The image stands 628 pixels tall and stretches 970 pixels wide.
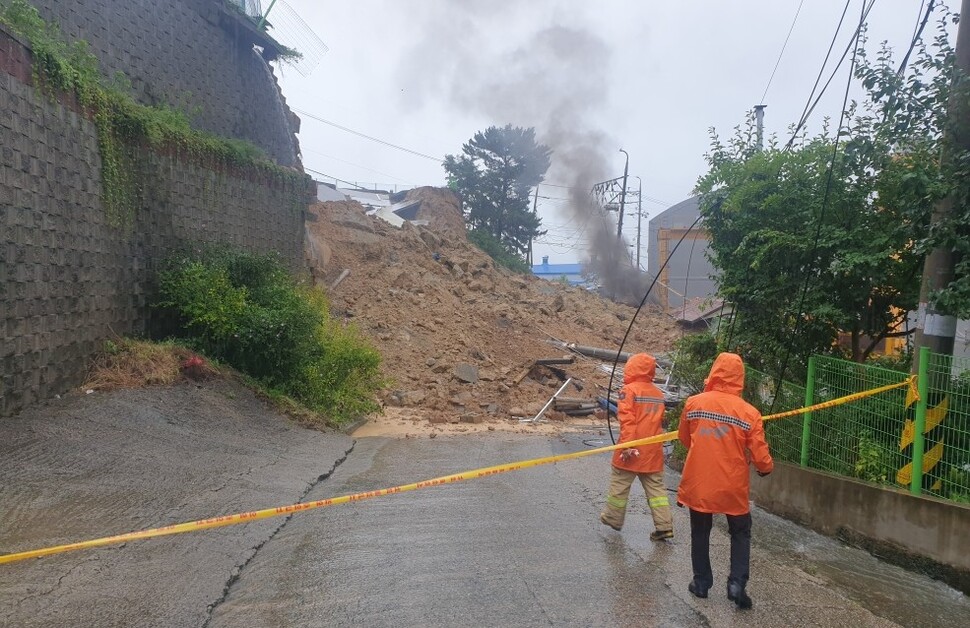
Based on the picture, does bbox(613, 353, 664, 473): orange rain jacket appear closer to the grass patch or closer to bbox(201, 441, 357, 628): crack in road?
bbox(201, 441, 357, 628): crack in road

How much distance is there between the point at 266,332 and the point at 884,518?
9086 mm

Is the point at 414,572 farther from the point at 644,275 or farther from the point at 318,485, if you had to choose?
the point at 644,275

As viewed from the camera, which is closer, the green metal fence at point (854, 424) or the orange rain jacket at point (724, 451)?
the orange rain jacket at point (724, 451)

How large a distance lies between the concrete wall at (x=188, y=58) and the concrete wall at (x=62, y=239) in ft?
7.87

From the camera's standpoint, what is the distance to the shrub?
12.4 metres

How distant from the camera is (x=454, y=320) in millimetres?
24047

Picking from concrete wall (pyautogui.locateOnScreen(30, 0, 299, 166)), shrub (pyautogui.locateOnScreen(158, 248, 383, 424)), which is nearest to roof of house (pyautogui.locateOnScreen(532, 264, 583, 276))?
concrete wall (pyautogui.locateOnScreen(30, 0, 299, 166))

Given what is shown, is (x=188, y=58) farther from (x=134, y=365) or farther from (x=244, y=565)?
(x=244, y=565)

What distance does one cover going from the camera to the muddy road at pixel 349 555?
4457mm

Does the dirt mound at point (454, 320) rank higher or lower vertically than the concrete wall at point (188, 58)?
lower

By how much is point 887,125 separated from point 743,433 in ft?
15.9

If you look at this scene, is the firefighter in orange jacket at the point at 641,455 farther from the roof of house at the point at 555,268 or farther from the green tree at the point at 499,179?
the roof of house at the point at 555,268

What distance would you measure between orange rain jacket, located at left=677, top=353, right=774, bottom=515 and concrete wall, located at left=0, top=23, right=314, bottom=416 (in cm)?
645

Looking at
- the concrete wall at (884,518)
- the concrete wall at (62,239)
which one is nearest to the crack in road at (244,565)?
the concrete wall at (62,239)
